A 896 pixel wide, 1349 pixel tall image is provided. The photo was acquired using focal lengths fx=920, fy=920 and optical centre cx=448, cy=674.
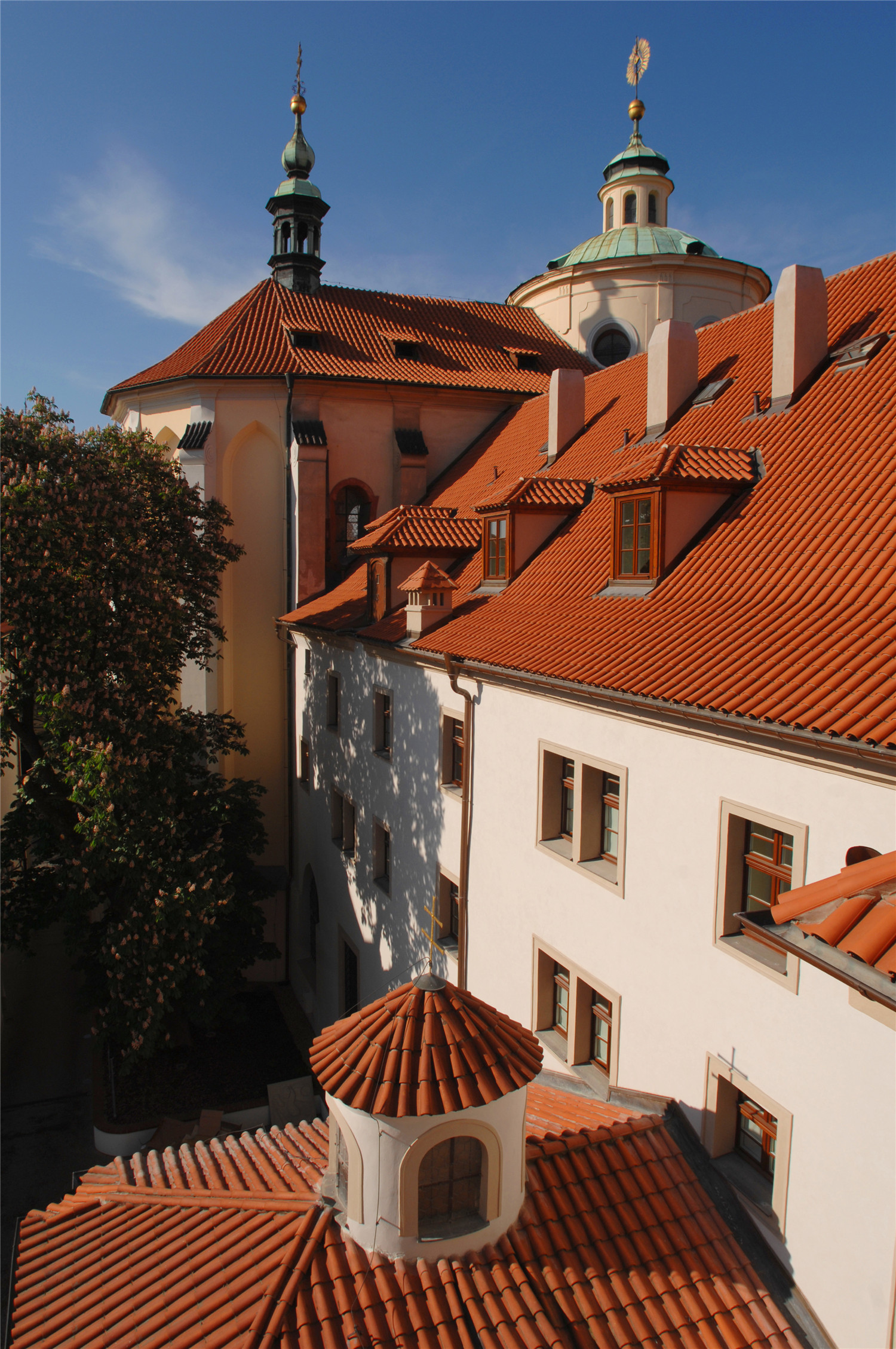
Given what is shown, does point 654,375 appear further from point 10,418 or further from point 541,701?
point 10,418

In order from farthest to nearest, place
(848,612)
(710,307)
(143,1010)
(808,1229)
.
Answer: (710,307), (143,1010), (848,612), (808,1229)

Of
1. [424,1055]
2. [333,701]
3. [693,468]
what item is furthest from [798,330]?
[333,701]

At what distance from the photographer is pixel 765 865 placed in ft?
25.7

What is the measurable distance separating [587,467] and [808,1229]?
1216 centimetres

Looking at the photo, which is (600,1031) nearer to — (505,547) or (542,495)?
(505,547)

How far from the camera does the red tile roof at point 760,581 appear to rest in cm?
775

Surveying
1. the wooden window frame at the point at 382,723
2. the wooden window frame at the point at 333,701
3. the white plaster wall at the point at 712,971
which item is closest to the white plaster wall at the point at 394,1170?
the white plaster wall at the point at 712,971

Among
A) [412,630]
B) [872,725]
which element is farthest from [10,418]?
[872,725]

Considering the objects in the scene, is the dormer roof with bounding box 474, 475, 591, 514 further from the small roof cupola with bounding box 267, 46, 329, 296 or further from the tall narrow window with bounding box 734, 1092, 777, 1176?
the small roof cupola with bounding box 267, 46, 329, 296

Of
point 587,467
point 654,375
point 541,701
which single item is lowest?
point 541,701

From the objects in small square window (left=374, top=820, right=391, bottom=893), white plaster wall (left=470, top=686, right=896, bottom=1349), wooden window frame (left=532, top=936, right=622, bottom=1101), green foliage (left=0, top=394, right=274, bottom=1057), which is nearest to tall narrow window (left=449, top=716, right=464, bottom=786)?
white plaster wall (left=470, top=686, right=896, bottom=1349)

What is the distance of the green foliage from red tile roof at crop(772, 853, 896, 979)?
40.5ft

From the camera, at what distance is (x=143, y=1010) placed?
53.4ft

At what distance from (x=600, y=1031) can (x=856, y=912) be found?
648cm
